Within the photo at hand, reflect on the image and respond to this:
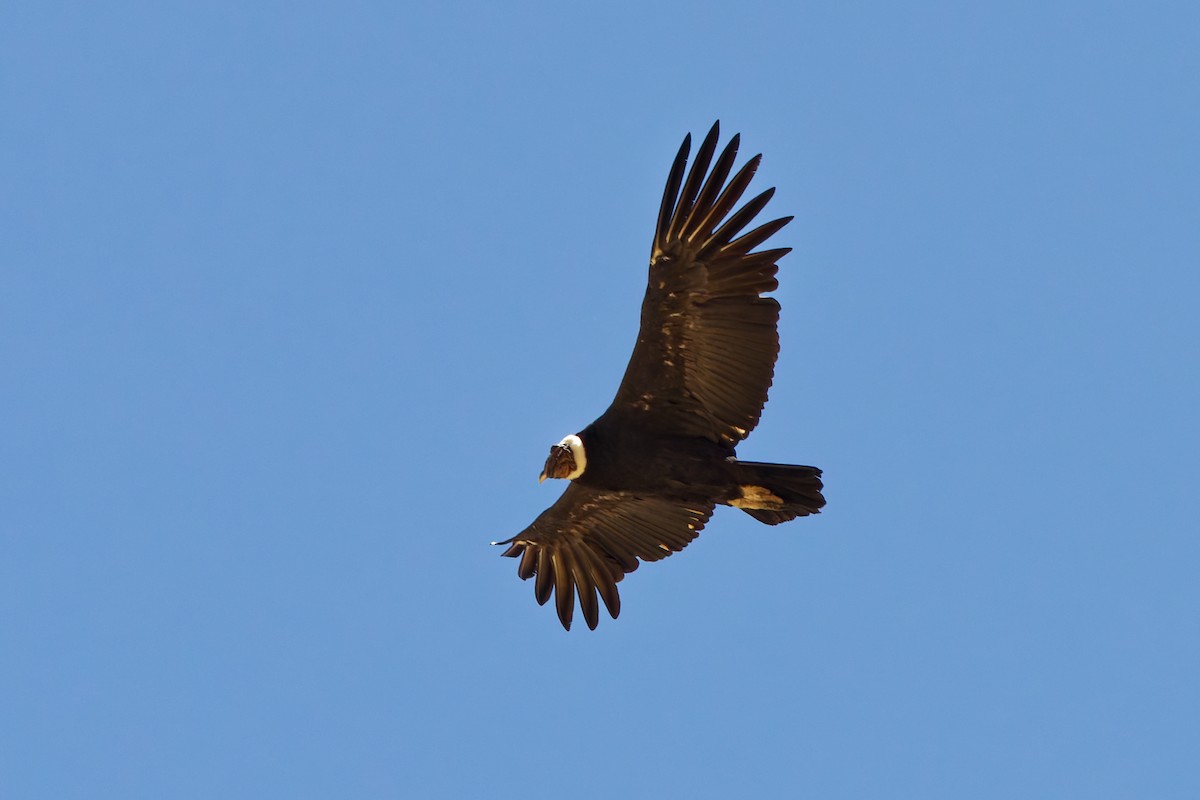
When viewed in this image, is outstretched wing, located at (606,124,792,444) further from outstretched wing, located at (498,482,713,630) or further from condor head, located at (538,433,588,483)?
outstretched wing, located at (498,482,713,630)

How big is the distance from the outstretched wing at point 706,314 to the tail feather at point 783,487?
609 mm

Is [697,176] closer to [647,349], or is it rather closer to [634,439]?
[647,349]

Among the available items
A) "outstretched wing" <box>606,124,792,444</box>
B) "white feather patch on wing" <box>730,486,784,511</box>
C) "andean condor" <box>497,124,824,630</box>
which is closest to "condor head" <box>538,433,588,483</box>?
"andean condor" <box>497,124,824,630</box>

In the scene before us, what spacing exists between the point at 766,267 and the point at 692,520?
122 inches

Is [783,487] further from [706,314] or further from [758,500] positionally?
Answer: [706,314]

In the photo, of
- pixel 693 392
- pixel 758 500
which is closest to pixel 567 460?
pixel 693 392

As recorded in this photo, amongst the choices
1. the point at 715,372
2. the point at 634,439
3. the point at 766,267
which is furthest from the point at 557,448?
the point at 766,267

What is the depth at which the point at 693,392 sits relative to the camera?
15.1 m

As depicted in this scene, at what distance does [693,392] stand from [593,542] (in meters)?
2.41

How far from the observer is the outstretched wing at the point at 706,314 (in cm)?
1419

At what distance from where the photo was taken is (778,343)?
14625 millimetres

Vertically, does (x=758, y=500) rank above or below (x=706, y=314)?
below

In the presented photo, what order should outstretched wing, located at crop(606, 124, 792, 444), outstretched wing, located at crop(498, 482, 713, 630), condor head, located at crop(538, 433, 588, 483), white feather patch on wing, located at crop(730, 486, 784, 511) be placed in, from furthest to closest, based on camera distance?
outstretched wing, located at crop(498, 482, 713, 630) < condor head, located at crop(538, 433, 588, 483) < white feather patch on wing, located at crop(730, 486, 784, 511) < outstretched wing, located at crop(606, 124, 792, 444)

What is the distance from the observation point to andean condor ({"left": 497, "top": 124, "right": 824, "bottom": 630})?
14.2 meters
